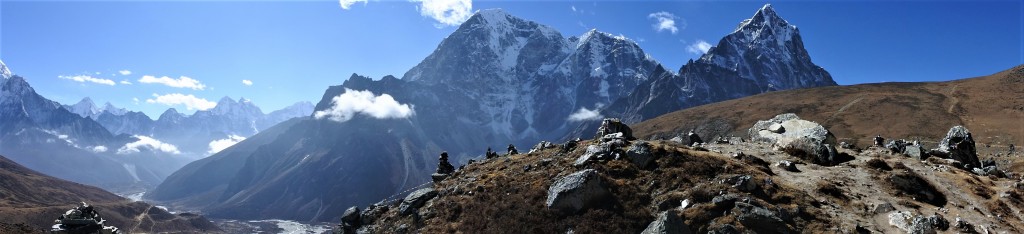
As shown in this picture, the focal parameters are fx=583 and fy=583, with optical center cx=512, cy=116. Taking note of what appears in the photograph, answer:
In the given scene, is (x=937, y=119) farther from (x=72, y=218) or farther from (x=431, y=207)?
(x=72, y=218)

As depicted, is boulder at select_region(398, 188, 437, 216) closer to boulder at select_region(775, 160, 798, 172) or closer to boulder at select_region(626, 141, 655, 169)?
boulder at select_region(626, 141, 655, 169)

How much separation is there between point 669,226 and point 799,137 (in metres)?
29.0

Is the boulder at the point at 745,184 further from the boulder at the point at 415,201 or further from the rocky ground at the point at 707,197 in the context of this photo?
the boulder at the point at 415,201

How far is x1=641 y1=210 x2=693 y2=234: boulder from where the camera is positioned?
33.8 metres

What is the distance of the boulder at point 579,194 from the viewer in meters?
40.4

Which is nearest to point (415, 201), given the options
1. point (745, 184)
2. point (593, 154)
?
point (593, 154)

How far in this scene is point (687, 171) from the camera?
141ft

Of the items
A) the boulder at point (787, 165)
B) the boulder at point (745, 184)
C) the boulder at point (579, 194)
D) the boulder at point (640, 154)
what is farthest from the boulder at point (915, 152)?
the boulder at point (579, 194)

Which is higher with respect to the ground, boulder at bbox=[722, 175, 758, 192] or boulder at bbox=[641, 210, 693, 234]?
boulder at bbox=[722, 175, 758, 192]

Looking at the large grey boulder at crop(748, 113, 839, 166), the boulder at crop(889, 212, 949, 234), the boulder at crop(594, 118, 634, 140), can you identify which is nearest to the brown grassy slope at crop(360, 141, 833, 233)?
the boulder at crop(889, 212, 949, 234)

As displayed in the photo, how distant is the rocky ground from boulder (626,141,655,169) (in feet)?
0.30

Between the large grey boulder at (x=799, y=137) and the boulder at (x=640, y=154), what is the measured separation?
16030 millimetres

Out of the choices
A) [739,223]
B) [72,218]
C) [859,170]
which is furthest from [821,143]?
[72,218]

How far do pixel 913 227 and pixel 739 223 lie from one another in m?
10.2
